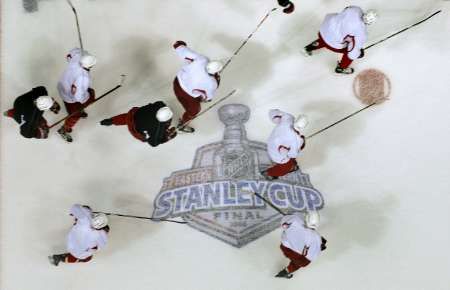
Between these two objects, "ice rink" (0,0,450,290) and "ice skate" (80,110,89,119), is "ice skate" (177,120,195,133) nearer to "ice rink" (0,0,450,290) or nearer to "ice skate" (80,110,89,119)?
"ice rink" (0,0,450,290)

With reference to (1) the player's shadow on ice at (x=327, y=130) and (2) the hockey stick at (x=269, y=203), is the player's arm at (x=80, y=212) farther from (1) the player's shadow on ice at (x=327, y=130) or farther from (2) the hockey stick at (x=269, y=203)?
(1) the player's shadow on ice at (x=327, y=130)

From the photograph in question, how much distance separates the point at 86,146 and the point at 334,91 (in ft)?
8.04

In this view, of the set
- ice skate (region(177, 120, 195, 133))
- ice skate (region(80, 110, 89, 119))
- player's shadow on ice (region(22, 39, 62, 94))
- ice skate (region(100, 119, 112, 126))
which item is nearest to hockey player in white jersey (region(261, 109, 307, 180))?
ice skate (region(177, 120, 195, 133))

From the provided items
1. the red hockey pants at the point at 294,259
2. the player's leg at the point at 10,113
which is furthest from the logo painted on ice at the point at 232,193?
the player's leg at the point at 10,113

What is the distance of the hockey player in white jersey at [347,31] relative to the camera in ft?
15.2

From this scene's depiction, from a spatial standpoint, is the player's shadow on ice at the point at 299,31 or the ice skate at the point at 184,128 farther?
the player's shadow on ice at the point at 299,31

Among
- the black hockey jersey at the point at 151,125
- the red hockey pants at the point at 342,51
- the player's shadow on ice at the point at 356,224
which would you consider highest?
the red hockey pants at the point at 342,51

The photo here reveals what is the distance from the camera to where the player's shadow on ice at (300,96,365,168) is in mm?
5094

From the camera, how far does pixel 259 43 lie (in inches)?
211

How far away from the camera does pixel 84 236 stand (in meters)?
4.19

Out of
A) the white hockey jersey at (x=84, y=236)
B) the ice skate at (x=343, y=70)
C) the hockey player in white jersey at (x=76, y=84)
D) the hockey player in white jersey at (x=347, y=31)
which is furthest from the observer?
the ice skate at (x=343, y=70)

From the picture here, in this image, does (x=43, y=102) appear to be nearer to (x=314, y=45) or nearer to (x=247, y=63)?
(x=247, y=63)

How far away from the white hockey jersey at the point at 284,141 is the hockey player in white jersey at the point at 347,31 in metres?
0.89

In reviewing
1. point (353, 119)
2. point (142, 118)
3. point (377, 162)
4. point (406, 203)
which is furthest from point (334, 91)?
point (142, 118)
